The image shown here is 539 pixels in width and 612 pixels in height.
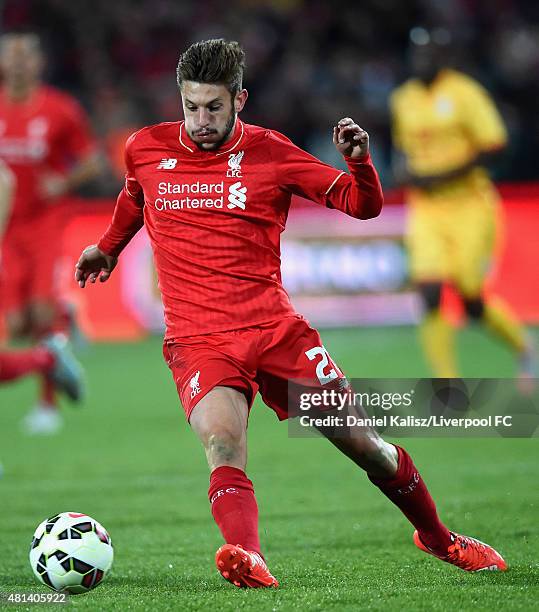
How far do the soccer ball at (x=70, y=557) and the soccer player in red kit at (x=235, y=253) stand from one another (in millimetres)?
536

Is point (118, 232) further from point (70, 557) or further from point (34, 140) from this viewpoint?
point (34, 140)

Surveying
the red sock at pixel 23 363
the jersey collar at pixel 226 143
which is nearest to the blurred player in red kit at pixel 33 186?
the red sock at pixel 23 363

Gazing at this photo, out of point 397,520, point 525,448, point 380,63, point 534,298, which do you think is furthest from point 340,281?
point 397,520

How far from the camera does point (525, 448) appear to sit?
25.3 feet

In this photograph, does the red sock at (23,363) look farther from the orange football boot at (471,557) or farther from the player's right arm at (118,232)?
the orange football boot at (471,557)

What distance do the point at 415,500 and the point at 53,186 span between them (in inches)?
217

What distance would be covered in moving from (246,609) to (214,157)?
1642 mm

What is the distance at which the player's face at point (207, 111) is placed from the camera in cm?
440

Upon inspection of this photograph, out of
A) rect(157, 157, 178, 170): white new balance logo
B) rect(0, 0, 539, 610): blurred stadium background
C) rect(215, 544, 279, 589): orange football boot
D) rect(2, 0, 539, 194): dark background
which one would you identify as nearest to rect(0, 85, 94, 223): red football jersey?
rect(0, 0, 539, 610): blurred stadium background

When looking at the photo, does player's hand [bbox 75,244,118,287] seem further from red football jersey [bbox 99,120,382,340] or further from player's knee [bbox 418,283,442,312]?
player's knee [bbox 418,283,442,312]

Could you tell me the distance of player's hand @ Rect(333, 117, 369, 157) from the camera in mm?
4199

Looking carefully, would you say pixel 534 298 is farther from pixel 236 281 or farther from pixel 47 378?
pixel 236 281

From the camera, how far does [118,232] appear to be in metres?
4.87

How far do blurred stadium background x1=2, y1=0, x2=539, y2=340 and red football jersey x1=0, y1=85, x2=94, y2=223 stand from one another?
13.9ft
